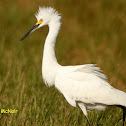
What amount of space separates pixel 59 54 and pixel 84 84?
2783mm

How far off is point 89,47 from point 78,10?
64.7 inches

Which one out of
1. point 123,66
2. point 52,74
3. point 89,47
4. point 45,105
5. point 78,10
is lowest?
point 45,105

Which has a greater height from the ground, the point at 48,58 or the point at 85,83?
the point at 48,58

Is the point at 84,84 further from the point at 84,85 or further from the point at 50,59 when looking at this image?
the point at 50,59

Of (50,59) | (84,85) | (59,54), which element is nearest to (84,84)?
(84,85)

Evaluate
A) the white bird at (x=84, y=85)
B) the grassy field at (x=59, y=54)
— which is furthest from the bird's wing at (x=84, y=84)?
the grassy field at (x=59, y=54)

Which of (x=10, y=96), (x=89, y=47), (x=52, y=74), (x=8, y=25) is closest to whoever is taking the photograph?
(x=52, y=74)

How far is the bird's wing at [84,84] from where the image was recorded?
3589 mm

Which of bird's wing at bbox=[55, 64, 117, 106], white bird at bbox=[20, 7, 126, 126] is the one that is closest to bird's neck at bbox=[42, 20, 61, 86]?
white bird at bbox=[20, 7, 126, 126]

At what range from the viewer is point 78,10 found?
8.23 meters

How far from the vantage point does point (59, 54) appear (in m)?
6.37

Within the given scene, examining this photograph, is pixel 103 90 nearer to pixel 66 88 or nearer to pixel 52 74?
pixel 66 88

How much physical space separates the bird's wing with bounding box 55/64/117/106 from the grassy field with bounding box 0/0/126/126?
0.30m

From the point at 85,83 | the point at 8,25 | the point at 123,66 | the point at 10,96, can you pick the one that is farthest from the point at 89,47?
the point at 85,83
